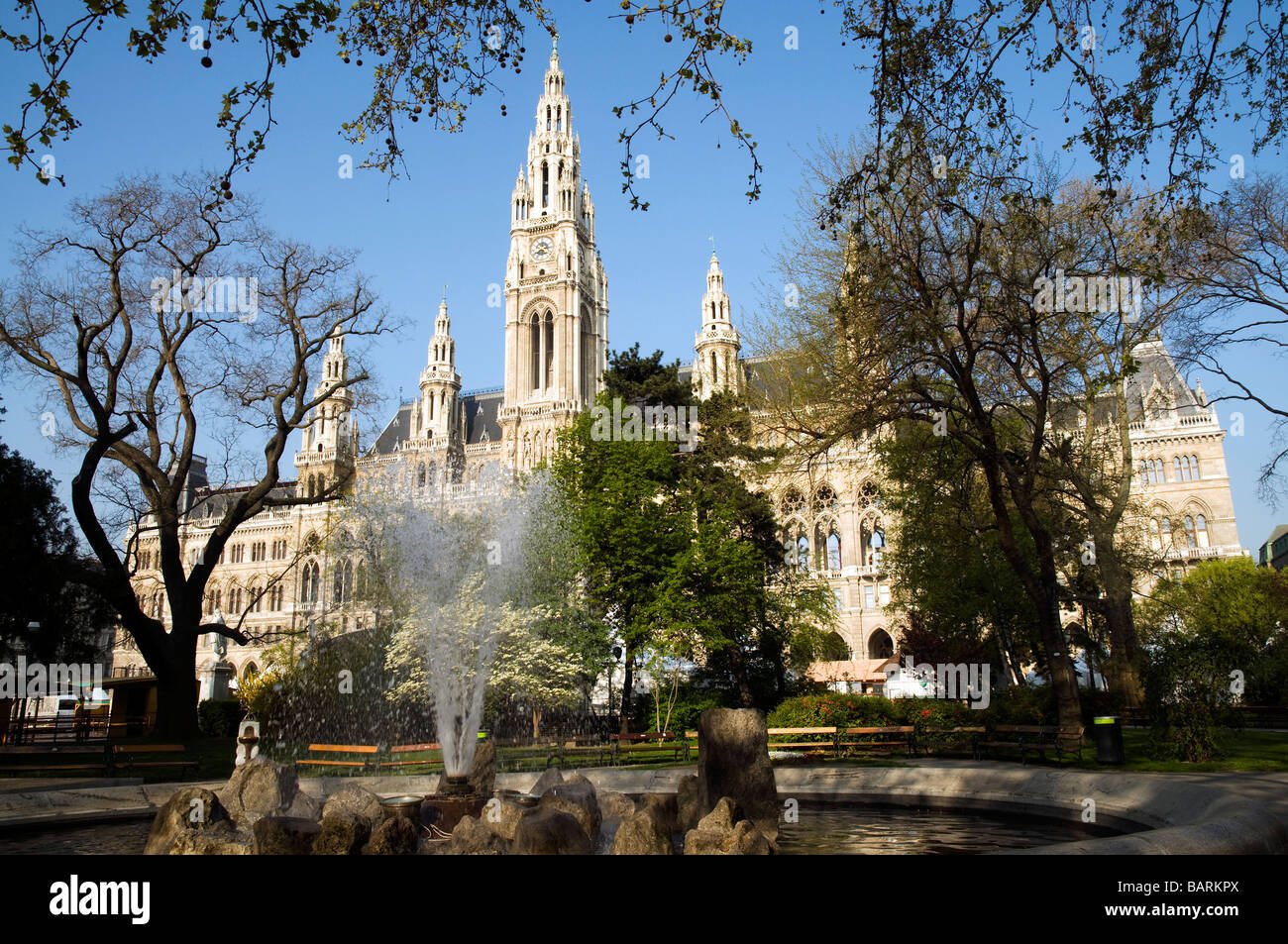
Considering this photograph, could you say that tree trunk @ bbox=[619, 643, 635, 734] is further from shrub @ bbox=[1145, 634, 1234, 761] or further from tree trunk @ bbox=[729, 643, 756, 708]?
shrub @ bbox=[1145, 634, 1234, 761]

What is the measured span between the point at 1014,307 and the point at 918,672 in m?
18.9

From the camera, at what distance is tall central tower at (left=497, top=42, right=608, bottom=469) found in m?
69.0

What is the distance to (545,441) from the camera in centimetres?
6756

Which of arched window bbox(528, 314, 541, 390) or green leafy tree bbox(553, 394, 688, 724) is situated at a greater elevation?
arched window bbox(528, 314, 541, 390)

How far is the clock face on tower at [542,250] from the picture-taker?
73.2 m

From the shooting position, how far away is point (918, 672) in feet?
99.7

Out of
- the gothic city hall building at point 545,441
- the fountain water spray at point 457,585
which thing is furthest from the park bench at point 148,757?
the gothic city hall building at point 545,441

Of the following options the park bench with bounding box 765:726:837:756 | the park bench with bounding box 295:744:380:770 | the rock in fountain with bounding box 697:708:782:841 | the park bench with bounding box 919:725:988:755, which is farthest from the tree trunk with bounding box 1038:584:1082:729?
the park bench with bounding box 295:744:380:770

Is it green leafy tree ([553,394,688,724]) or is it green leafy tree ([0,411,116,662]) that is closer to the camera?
green leafy tree ([0,411,116,662])

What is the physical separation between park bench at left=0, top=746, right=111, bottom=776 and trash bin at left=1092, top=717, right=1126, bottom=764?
15.9 meters

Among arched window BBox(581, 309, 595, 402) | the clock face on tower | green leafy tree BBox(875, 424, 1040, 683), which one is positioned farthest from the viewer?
arched window BBox(581, 309, 595, 402)

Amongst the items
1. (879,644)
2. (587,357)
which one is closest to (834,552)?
(879,644)
